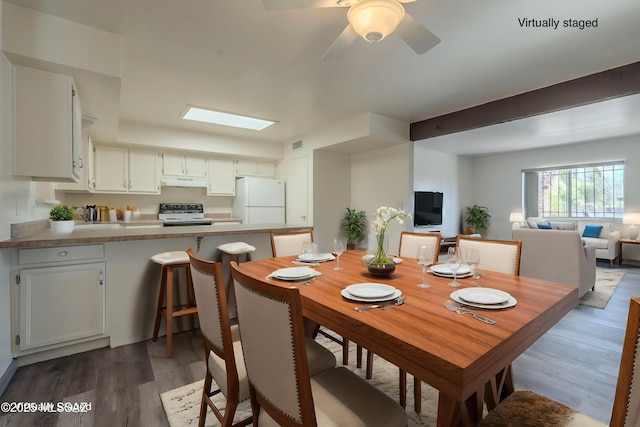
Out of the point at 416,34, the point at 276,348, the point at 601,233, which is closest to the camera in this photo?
the point at 276,348

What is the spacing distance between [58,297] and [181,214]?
10.8 feet

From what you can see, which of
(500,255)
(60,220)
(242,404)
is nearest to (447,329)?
(500,255)

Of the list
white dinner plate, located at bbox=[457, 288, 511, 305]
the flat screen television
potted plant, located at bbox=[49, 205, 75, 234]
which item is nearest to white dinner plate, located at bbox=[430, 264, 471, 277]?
white dinner plate, located at bbox=[457, 288, 511, 305]

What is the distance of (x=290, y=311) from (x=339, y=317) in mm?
326

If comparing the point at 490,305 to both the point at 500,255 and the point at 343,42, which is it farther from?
the point at 343,42

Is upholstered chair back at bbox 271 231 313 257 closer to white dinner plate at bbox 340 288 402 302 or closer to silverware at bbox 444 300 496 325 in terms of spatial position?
white dinner plate at bbox 340 288 402 302

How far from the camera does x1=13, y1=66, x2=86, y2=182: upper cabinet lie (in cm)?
213

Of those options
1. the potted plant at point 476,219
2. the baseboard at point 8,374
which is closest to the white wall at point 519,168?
the potted plant at point 476,219

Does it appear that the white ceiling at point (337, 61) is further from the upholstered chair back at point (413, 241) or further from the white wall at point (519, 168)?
the white wall at point (519, 168)

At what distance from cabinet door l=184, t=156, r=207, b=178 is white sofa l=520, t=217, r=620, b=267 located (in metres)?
6.82

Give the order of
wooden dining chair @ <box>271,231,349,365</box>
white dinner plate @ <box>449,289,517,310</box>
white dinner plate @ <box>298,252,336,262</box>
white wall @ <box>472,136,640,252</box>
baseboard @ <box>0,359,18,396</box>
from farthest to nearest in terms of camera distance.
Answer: white wall @ <box>472,136,640,252</box> < wooden dining chair @ <box>271,231,349,365</box> < white dinner plate @ <box>298,252,336,262</box> < baseboard @ <box>0,359,18,396</box> < white dinner plate @ <box>449,289,517,310</box>

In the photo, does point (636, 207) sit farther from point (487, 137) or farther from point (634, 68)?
point (634, 68)

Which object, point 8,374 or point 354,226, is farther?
point 354,226

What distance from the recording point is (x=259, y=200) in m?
5.41
